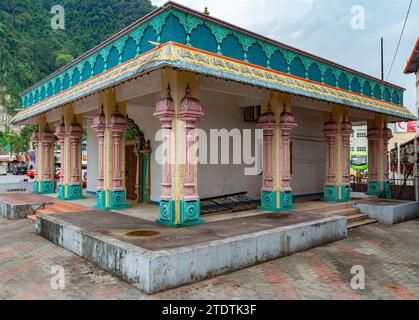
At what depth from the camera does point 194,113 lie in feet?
24.3

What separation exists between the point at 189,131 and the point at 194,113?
393mm

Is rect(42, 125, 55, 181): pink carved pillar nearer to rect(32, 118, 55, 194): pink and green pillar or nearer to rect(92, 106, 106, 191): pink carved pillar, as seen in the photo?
rect(32, 118, 55, 194): pink and green pillar

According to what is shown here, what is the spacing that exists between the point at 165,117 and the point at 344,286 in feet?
15.0

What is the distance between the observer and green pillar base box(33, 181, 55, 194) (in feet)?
50.1

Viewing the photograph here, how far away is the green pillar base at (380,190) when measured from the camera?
1401cm

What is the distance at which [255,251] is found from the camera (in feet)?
20.3

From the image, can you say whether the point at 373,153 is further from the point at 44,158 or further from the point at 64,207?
the point at 44,158

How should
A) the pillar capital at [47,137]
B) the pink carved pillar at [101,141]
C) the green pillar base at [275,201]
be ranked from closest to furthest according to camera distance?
the green pillar base at [275,201] → the pink carved pillar at [101,141] → the pillar capital at [47,137]

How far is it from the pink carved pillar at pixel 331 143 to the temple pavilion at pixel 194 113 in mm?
34

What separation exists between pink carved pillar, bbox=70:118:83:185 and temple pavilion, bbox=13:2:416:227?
1.7 inches

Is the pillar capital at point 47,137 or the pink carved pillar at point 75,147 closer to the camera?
the pink carved pillar at point 75,147

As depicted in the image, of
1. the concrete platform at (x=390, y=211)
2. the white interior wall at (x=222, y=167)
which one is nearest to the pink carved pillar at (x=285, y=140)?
the white interior wall at (x=222, y=167)

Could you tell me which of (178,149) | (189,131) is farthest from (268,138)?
(178,149)

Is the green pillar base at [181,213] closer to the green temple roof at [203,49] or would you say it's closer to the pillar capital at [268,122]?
the green temple roof at [203,49]
